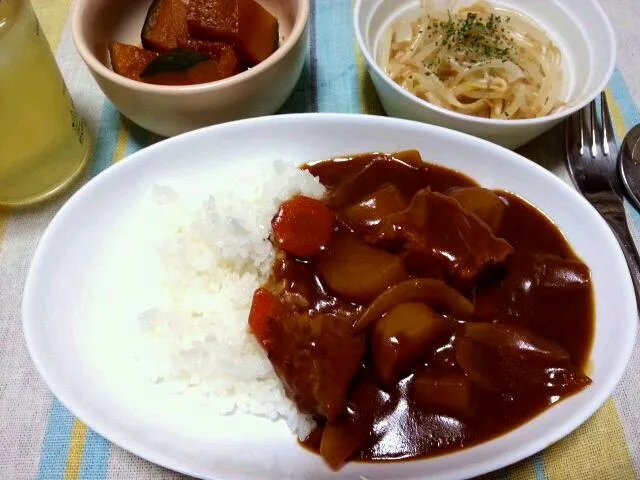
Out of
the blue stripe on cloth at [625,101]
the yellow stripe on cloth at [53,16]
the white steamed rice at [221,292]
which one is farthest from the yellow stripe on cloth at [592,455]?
the yellow stripe on cloth at [53,16]

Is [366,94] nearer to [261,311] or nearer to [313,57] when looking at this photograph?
[313,57]

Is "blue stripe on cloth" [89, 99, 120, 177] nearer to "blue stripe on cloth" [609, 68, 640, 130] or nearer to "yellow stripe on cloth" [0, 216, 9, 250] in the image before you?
"yellow stripe on cloth" [0, 216, 9, 250]

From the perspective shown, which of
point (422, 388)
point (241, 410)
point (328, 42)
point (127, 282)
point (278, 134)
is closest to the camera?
point (422, 388)

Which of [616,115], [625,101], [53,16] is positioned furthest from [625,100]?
[53,16]

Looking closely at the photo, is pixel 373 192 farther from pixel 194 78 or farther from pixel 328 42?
pixel 328 42

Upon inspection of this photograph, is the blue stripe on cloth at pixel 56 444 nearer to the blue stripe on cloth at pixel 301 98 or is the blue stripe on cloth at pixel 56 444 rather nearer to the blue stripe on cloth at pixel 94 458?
the blue stripe on cloth at pixel 94 458

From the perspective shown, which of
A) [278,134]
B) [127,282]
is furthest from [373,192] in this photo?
[127,282]
